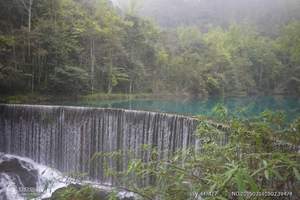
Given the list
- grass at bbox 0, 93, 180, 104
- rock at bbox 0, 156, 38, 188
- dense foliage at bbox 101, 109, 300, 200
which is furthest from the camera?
grass at bbox 0, 93, 180, 104

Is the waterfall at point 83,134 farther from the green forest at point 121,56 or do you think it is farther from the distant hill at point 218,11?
the distant hill at point 218,11

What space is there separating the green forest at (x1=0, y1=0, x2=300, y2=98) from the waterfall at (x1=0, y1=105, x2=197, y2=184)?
14.4ft

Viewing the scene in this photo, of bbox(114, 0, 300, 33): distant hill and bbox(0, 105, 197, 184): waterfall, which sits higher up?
bbox(114, 0, 300, 33): distant hill

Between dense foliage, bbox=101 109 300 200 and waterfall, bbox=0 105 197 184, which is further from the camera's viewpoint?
waterfall, bbox=0 105 197 184

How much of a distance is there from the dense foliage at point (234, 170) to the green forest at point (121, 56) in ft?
42.1

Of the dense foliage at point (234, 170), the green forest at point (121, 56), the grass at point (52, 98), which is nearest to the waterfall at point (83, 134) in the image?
the grass at point (52, 98)

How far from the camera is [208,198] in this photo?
4.07 ft

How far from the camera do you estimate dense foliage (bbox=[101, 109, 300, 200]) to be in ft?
3.86

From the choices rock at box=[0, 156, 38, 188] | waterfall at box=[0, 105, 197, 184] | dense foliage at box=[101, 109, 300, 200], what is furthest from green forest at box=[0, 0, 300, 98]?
dense foliage at box=[101, 109, 300, 200]

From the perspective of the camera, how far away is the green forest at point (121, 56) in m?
14.7

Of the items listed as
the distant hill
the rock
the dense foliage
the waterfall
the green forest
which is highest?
the distant hill

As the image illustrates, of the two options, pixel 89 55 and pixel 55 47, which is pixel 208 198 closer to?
pixel 55 47

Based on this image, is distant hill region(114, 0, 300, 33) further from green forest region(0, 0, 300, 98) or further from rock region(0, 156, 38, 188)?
rock region(0, 156, 38, 188)

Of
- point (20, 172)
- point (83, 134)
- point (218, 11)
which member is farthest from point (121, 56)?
point (218, 11)
